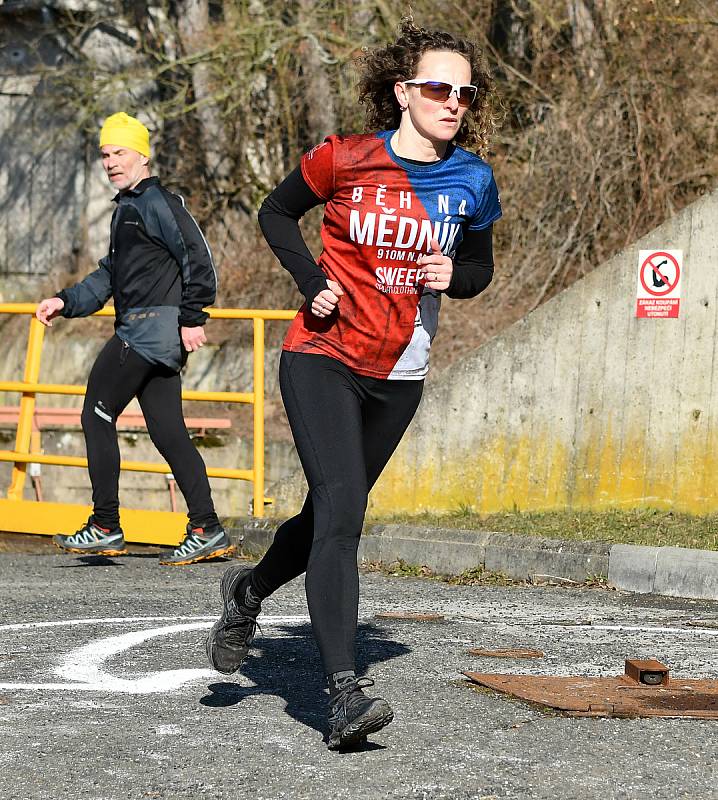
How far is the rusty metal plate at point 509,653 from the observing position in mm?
5789

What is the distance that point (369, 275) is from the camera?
4648 millimetres

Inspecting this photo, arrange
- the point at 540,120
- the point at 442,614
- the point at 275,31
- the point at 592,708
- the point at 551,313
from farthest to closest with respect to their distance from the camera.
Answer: the point at 275,31 → the point at 540,120 → the point at 551,313 → the point at 442,614 → the point at 592,708

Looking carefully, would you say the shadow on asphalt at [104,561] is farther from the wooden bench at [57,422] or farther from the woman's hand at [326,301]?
the woman's hand at [326,301]

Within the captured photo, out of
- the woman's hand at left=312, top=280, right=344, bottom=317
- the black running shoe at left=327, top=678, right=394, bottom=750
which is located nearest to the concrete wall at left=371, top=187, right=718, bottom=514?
the woman's hand at left=312, top=280, right=344, bottom=317

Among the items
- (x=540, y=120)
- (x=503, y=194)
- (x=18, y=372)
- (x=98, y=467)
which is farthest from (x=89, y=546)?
(x=18, y=372)

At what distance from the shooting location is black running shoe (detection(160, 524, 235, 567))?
8523 millimetres

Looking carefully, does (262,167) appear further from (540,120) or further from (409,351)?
(409,351)

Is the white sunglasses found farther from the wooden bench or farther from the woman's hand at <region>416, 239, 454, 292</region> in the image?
the wooden bench

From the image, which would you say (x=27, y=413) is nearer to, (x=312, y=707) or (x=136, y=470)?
(x=136, y=470)

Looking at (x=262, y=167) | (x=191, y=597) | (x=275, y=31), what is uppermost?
(x=275, y=31)

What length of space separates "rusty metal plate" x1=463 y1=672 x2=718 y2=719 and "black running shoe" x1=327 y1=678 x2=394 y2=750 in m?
0.78

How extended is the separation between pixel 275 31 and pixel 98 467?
31.7 ft

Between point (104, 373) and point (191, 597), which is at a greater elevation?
point (104, 373)

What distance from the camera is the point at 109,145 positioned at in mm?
8094
